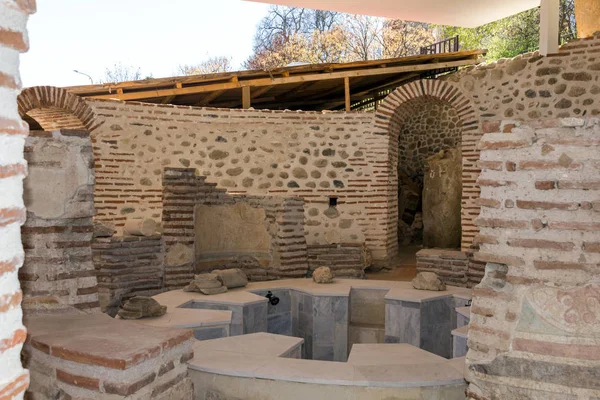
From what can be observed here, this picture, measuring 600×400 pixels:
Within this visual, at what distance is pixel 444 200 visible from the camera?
10.5m

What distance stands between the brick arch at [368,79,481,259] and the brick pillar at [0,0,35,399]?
8.70 meters

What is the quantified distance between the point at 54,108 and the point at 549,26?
8.13 m

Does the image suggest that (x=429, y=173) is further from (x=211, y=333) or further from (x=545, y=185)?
(x=545, y=185)

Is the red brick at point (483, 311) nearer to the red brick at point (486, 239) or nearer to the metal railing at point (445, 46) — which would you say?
the red brick at point (486, 239)

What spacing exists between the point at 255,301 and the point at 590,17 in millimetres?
8512

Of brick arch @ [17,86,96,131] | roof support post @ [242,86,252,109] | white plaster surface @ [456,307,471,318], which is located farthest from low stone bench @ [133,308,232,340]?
roof support post @ [242,86,252,109]

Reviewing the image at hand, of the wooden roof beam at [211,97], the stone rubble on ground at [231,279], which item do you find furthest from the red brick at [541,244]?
the wooden roof beam at [211,97]

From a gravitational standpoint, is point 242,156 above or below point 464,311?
above

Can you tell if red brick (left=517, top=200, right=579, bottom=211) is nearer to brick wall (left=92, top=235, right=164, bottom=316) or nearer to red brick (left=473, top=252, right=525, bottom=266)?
red brick (left=473, top=252, right=525, bottom=266)

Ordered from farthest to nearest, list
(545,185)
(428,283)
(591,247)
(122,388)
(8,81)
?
(428,283) < (545,185) < (591,247) < (122,388) < (8,81)

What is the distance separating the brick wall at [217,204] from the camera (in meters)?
7.03

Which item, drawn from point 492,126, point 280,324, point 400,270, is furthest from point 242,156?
point 492,126

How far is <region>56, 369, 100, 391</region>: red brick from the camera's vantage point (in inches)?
109

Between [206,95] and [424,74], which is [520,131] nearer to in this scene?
[206,95]
